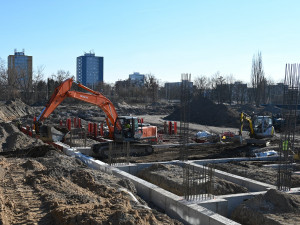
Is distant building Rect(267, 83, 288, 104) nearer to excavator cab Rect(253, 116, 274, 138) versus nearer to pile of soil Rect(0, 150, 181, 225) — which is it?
excavator cab Rect(253, 116, 274, 138)

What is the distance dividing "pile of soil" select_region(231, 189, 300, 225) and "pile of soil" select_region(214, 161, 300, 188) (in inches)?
105

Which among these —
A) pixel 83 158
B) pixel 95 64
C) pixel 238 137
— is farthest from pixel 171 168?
pixel 95 64

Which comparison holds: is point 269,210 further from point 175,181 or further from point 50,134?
point 50,134

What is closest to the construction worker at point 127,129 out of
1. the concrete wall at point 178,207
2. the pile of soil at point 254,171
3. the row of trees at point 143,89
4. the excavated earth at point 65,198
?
the excavated earth at point 65,198

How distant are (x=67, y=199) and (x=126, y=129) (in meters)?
8.96

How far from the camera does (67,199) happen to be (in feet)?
23.2

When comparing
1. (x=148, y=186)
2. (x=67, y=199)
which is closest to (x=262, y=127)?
(x=148, y=186)

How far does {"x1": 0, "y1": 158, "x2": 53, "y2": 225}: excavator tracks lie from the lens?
6.05 m

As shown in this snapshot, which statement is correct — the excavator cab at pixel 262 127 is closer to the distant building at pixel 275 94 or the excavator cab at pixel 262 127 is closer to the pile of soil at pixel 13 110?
the pile of soil at pixel 13 110

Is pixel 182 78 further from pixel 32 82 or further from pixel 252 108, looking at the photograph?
pixel 32 82

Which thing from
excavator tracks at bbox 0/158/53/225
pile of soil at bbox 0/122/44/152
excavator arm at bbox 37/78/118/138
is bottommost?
pile of soil at bbox 0/122/44/152

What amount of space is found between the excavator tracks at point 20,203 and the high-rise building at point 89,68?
16267 cm

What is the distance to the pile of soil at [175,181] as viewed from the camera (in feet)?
29.4

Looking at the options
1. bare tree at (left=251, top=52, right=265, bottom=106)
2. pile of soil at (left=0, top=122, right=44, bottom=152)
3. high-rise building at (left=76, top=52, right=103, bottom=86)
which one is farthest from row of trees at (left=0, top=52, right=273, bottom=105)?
high-rise building at (left=76, top=52, right=103, bottom=86)
